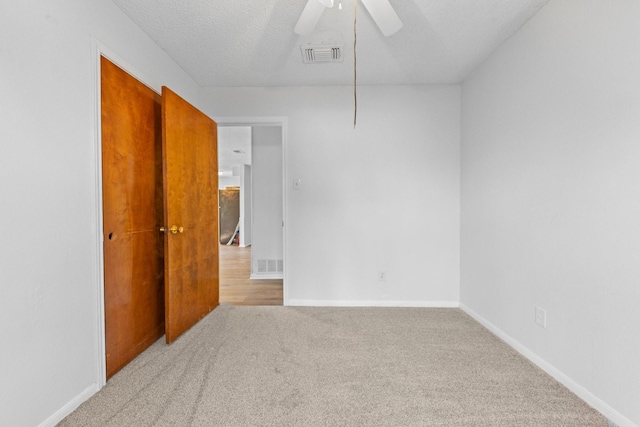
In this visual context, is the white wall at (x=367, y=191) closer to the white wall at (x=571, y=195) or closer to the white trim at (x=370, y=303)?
the white trim at (x=370, y=303)

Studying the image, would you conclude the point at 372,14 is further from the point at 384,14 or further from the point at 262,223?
the point at 262,223

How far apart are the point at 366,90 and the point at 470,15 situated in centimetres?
128

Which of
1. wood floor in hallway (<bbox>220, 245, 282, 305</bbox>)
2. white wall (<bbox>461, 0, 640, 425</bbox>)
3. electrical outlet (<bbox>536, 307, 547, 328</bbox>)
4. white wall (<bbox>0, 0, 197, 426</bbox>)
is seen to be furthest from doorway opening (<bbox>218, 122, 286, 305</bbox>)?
electrical outlet (<bbox>536, 307, 547, 328</bbox>)

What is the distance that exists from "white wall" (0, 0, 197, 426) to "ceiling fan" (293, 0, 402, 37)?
1239mm

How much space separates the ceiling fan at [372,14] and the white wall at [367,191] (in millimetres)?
1346

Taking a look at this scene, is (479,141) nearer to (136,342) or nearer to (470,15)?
(470,15)

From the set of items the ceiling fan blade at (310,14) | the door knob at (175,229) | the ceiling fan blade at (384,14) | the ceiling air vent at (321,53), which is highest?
the ceiling air vent at (321,53)

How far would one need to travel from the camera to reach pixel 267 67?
8.98ft

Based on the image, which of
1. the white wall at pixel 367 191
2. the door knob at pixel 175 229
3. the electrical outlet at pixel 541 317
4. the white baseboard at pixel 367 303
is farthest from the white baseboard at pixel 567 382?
the door knob at pixel 175 229

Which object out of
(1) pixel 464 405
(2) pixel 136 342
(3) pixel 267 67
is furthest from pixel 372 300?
(3) pixel 267 67

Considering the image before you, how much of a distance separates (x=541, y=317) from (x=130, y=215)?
2.89 m

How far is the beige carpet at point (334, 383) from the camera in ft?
4.90

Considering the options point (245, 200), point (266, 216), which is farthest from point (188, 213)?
point (245, 200)

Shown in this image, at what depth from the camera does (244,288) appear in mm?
3996
